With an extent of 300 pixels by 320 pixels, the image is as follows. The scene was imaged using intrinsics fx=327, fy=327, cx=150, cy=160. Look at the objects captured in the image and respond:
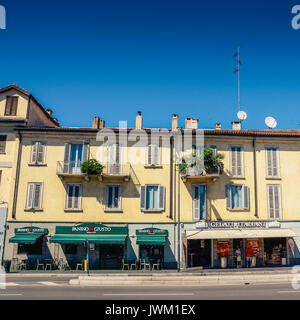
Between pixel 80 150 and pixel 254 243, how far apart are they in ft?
51.5

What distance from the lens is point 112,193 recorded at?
25.9 m

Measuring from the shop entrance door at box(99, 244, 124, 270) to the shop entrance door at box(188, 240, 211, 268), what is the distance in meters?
5.36

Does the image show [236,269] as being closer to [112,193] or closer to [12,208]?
[112,193]

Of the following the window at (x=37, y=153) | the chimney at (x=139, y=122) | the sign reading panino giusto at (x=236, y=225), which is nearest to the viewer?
the sign reading panino giusto at (x=236, y=225)

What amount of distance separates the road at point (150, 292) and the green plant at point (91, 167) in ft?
31.4

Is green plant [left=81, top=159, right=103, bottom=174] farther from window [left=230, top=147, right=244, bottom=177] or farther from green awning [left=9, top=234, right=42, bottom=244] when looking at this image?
window [left=230, top=147, right=244, bottom=177]

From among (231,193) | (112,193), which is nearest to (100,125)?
(112,193)

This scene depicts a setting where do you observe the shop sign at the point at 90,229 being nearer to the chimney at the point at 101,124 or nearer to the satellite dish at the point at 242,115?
the chimney at the point at 101,124

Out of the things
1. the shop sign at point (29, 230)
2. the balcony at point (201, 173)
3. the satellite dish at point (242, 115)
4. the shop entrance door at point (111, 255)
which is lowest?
the shop entrance door at point (111, 255)

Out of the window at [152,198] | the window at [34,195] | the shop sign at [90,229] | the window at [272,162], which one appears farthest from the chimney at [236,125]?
the window at [34,195]

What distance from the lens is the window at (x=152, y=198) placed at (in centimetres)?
2561

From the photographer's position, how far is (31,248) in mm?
25141

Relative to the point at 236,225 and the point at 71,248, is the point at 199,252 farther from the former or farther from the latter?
the point at 71,248

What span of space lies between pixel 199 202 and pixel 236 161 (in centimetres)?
458
